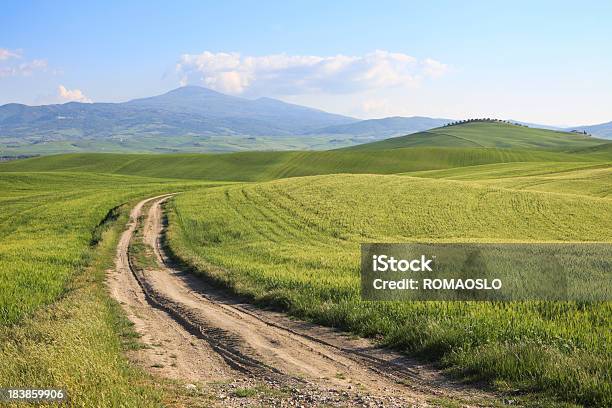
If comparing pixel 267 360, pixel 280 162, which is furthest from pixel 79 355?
pixel 280 162

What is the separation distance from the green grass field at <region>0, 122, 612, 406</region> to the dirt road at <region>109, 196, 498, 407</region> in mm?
729

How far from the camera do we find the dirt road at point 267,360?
9344 mm

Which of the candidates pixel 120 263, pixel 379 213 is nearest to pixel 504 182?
pixel 379 213

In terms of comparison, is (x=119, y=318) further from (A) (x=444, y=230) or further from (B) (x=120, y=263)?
(A) (x=444, y=230)

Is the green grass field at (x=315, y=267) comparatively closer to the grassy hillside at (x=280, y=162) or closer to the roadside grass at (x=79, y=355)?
the roadside grass at (x=79, y=355)

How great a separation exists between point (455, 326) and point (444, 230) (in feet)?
86.8

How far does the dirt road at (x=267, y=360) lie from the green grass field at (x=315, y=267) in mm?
729

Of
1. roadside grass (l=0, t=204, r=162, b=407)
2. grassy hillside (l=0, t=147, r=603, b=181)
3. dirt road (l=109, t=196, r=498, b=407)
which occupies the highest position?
grassy hillside (l=0, t=147, r=603, b=181)

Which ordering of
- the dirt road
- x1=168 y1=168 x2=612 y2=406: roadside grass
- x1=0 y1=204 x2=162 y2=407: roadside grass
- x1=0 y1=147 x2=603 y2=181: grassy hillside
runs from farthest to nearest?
x1=0 y1=147 x2=603 y2=181: grassy hillside, x1=168 y1=168 x2=612 y2=406: roadside grass, the dirt road, x1=0 y1=204 x2=162 y2=407: roadside grass

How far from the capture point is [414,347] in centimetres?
1181

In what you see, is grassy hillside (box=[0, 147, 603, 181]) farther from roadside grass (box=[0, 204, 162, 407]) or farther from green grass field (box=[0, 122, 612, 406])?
roadside grass (box=[0, 204, 162, 407])

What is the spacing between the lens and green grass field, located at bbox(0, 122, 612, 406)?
9734mm

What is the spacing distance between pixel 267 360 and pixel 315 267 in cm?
1155

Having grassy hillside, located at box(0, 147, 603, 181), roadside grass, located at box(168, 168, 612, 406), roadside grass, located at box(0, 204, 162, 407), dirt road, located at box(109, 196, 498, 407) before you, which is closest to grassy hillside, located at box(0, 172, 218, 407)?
roadside grass, located at box(0, 204, 162, 407)
